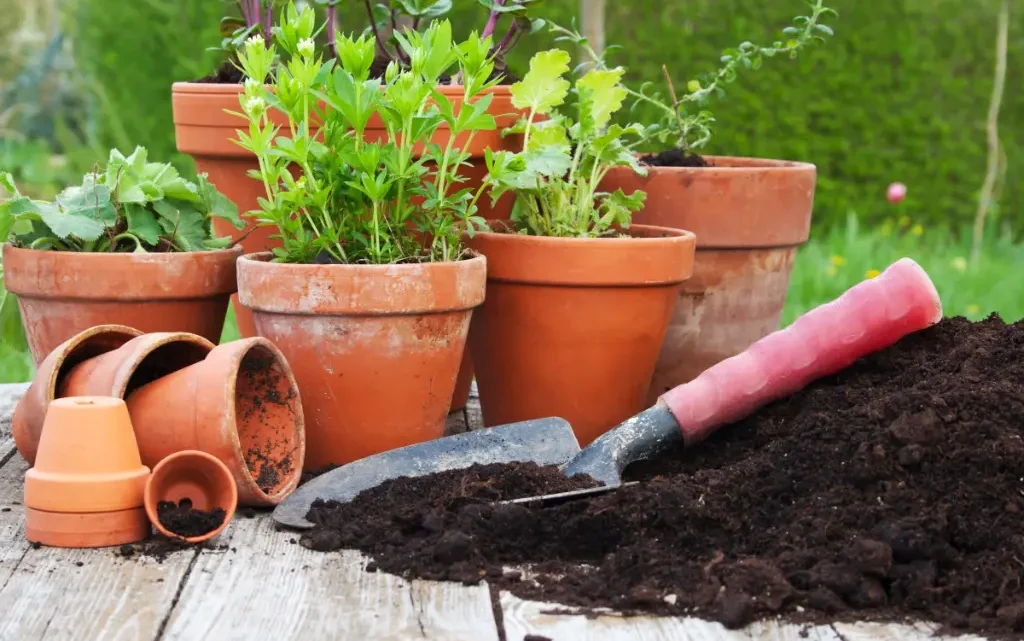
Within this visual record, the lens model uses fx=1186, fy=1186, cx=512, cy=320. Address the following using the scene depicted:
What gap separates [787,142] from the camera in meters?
5.48

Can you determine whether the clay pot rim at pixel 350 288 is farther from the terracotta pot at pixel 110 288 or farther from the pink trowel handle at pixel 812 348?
the pink trowel handle at pixel 812 348

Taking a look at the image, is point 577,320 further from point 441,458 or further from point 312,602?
point 312,602

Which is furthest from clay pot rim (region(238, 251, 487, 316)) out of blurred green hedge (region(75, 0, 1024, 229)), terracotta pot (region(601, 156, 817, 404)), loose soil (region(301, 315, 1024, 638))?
blurred green hedge (region(75, 0, 1024, 229))

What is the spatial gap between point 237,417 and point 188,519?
349 millimetres

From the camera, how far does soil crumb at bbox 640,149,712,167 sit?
111 inches

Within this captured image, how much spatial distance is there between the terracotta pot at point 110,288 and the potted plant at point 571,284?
55cm

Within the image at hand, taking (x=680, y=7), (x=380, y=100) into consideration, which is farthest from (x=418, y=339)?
(x=680, y=7)

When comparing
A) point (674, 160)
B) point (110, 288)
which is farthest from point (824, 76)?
point (110, 288)

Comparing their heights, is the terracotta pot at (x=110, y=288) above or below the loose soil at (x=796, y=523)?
above

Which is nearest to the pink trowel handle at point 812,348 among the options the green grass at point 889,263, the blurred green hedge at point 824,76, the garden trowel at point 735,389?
the garden trowel at point 735,389

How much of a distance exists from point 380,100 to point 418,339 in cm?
44

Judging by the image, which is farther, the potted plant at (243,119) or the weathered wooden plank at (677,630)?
the potted plant at (243,119)

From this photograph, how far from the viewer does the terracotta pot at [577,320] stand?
7.61 feet

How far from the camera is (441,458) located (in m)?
2.08
